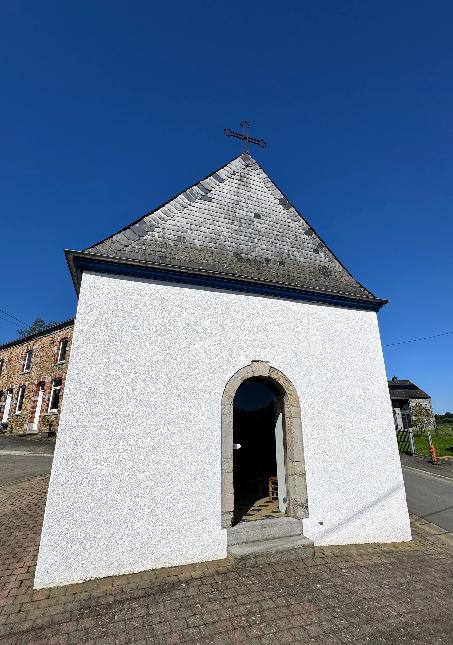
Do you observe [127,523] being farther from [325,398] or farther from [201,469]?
[325,398]

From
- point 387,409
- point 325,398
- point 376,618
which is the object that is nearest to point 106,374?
point 325,398

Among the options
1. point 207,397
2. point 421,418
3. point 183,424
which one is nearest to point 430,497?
point 207,397

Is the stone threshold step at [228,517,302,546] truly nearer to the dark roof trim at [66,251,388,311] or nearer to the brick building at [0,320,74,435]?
the dark roof trim at [66,251,388,311]

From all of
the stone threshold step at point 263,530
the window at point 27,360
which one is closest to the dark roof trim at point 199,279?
the stone threshold step at point 263,530

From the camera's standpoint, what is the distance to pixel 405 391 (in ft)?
124

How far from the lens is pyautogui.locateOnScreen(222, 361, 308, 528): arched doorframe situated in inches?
211

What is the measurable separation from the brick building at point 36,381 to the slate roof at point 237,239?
15283 mm

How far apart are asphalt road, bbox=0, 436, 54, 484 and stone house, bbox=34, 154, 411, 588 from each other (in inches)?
294

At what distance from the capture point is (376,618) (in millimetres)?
3779

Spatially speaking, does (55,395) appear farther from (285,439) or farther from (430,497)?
(430,497)

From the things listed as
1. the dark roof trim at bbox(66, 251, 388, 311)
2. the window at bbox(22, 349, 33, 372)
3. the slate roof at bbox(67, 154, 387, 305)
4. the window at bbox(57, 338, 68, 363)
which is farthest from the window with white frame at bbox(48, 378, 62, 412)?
the slate roof at bbox(67, 154, 387, 305)

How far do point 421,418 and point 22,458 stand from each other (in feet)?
117

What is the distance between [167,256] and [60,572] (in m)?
5.13

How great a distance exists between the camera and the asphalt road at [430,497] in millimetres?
7879
